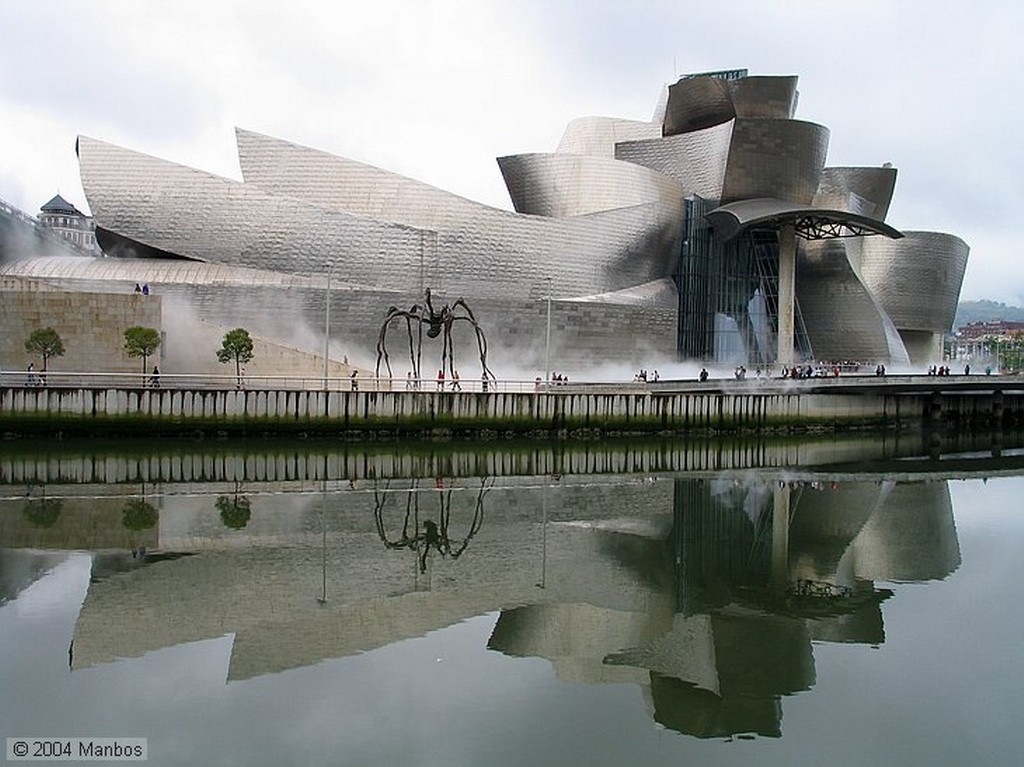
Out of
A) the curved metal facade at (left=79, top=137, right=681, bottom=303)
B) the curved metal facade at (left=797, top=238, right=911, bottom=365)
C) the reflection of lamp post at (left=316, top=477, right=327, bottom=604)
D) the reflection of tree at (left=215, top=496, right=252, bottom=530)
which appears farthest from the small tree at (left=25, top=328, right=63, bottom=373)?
the curved metal facade at (left=797, top=238, right=911, bottom=365)

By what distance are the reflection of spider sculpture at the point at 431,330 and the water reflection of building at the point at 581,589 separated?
35.1 ft

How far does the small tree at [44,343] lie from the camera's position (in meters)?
24.2

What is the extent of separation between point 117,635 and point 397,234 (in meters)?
22.6

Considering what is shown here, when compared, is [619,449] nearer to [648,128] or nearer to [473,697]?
[473,697]

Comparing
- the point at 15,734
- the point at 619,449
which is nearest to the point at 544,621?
the point at 15,734

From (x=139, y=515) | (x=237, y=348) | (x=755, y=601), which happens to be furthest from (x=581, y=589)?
(x=237, y=348)

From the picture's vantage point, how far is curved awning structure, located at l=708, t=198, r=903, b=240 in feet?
110

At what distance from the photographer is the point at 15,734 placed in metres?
6.31

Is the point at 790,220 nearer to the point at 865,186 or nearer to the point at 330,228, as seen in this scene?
the point at 865,186

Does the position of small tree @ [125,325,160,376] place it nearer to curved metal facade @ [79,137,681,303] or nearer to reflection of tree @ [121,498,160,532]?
curved metal facade @ [79,137,681,303]

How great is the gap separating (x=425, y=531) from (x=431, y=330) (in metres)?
13.8

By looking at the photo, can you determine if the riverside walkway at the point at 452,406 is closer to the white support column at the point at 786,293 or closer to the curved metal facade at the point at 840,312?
the white support column at the point at 786,293

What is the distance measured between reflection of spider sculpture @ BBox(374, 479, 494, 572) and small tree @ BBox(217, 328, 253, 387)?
1054cm

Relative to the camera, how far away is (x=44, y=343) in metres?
24.2
